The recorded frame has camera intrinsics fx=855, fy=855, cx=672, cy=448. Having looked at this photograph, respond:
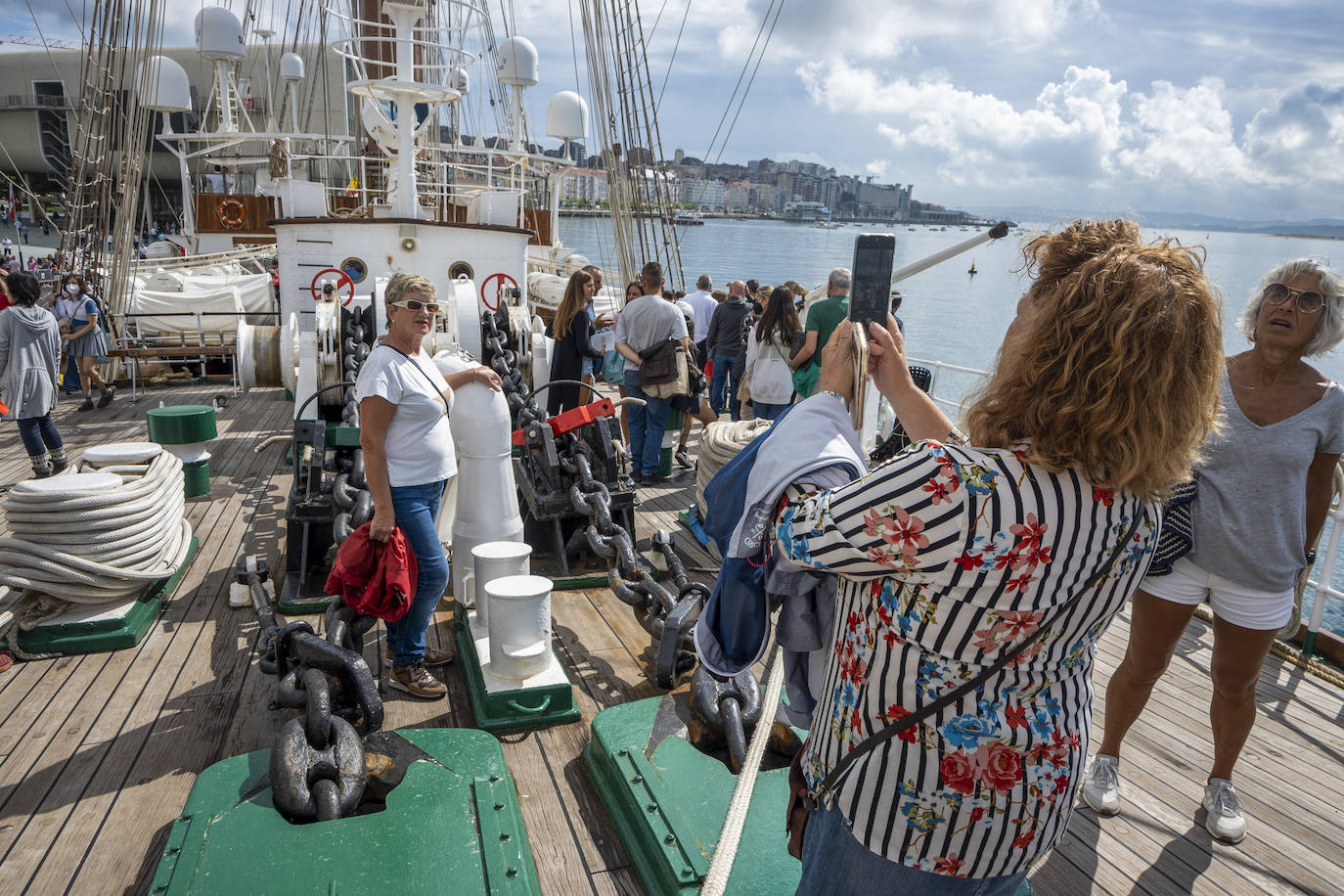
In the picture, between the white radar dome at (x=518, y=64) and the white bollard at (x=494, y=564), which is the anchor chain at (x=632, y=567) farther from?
the white radar dome at (x=518, y=64)

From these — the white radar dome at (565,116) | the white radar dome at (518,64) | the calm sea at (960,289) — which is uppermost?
the white radar dome at (518,64)

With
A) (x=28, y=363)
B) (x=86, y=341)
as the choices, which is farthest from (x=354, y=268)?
(x=86, y=341)

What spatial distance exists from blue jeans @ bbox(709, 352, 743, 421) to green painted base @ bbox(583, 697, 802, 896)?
492cm

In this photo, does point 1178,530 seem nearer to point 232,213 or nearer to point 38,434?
Answer: point 38,434

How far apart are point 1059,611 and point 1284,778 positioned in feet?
8.09

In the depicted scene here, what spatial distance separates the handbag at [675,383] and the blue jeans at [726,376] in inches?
57.3

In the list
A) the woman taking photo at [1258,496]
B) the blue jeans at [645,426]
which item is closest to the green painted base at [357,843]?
the woman taking photo at [1258,496]

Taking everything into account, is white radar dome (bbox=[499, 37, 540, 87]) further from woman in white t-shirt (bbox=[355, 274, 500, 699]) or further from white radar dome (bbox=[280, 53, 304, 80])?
woman in white t-shirt (bbox=[355, 274, 500, 699])

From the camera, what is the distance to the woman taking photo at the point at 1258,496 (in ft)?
7.64

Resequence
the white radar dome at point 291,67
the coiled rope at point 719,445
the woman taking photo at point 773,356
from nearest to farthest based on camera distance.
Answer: the coiled rope at point 719,445, the woman taking photo at point 773,356, the white radar dome at point 291,67

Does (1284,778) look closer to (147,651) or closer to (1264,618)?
(1264,618)

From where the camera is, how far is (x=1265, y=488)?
236 centimetres

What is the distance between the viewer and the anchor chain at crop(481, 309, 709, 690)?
3.15 meters

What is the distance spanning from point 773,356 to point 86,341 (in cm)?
699
